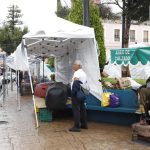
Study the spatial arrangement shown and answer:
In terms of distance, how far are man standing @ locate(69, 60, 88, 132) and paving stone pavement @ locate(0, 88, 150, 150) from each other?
25 centimetres

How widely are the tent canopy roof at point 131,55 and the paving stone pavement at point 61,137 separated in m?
1.80

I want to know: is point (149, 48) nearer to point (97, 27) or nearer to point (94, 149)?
point (94, 149)

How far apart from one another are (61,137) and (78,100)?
111 centimetres

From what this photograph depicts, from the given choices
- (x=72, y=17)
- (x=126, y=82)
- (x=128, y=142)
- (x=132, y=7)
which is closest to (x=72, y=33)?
(x=126, y=82)

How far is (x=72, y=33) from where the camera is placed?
11.4 meters

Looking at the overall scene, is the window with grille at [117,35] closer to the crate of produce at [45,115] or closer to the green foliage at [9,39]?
the green foliage at [9,39]

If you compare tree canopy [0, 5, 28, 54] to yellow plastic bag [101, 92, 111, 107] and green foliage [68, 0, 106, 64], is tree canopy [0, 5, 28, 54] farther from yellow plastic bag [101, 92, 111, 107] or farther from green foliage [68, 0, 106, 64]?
yellow plastic bag [101, 92, 111, 107]

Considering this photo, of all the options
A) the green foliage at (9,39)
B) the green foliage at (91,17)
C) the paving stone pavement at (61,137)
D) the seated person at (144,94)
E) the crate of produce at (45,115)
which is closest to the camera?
the paving stone pavement at (61,137)

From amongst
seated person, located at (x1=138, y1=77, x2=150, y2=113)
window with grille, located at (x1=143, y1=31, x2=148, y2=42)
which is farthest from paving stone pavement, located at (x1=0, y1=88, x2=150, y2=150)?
window with grille, located at (x1=143, y1=31, x2=148, y2=42)

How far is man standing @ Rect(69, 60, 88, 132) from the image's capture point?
10422 mm

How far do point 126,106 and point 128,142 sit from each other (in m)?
1.85

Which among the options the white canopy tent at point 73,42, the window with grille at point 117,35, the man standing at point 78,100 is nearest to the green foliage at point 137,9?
the white canopy tent at point 73,42

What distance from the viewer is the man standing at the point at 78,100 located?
10.4 meters

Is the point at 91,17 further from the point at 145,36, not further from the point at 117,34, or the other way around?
the point at 145,36
